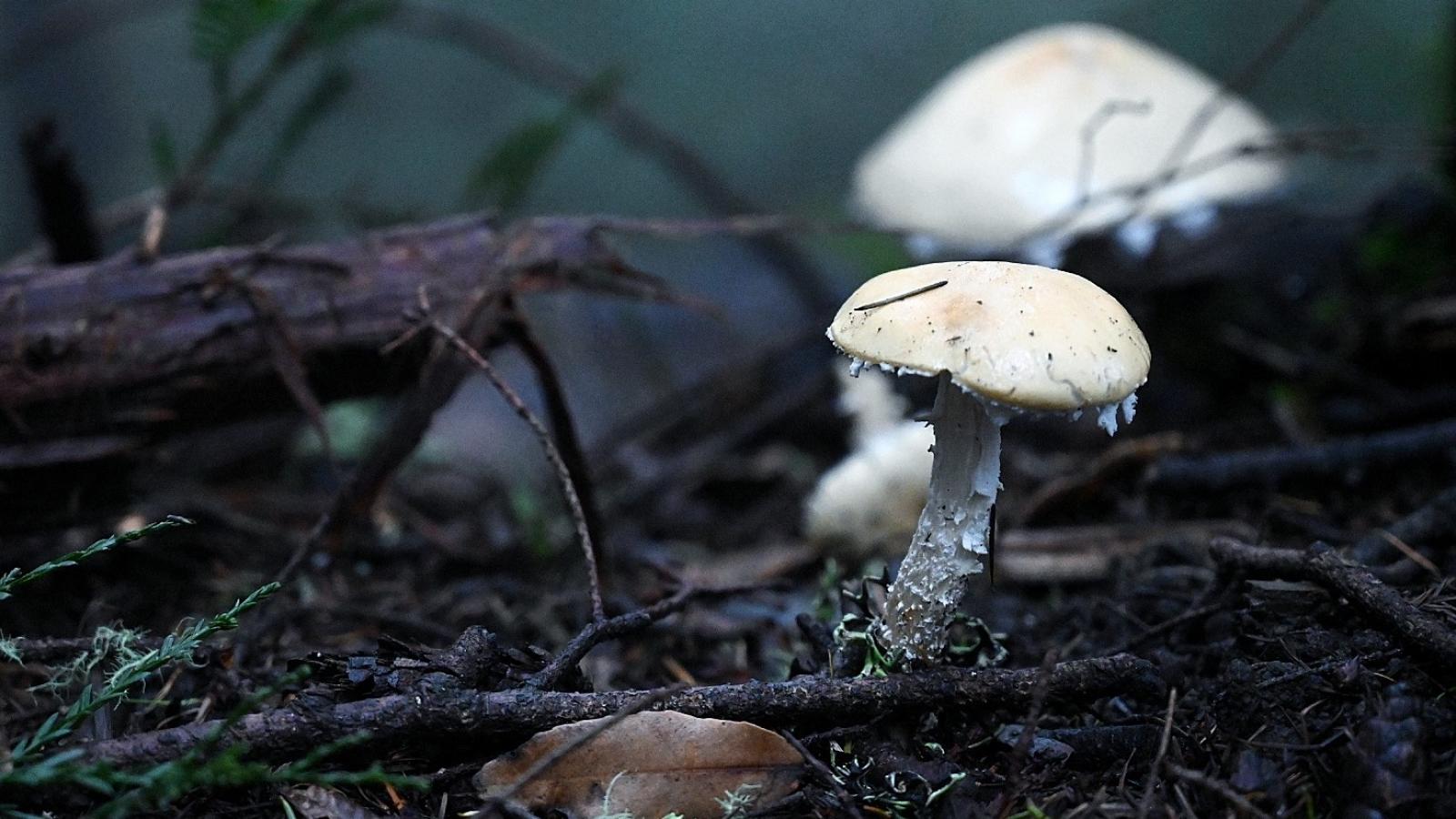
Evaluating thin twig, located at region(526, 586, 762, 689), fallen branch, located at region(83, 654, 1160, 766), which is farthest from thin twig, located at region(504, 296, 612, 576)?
fallen branch, located at region(83, 654, 1160, 766)

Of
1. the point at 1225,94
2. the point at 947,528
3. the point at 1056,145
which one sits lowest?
the point at 947,528

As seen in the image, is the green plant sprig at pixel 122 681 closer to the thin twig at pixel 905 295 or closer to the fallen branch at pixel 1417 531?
the thin twig at pixel 905 295

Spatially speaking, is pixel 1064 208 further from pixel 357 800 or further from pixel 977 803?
pixel 357 800

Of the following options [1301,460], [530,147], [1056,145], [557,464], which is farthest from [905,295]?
[530,147]

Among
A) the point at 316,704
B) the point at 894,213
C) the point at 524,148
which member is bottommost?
the point at 316,704

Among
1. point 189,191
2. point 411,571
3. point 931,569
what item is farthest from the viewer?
point 189,191

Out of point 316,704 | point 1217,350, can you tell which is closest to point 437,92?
point 1217,350

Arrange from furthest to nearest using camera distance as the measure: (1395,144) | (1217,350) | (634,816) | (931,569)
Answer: (1395,144)
(1217,350)
(931,569)
(634,816)

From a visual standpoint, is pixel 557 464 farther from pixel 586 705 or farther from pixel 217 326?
pixel 217 326
